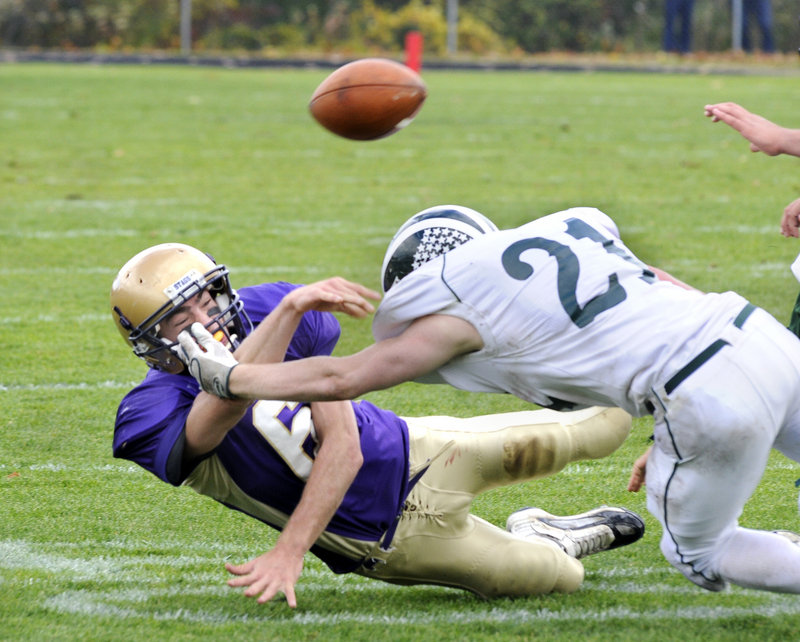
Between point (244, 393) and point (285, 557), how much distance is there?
0.43 meters

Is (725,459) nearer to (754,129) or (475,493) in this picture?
(475,493)

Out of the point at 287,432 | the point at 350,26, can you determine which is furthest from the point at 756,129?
the point at 350,26

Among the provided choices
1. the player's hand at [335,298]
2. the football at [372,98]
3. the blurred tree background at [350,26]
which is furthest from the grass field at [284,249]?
the blurred tree background at [350,26]

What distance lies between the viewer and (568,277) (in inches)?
107

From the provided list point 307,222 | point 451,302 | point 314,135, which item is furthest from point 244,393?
point 314,135

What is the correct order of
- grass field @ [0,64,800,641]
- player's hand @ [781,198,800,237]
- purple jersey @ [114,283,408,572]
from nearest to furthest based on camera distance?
purple jersey @ [114,283,408,572], grass field @ [0,64,800,641], player's hand @ [781,198,800,237]

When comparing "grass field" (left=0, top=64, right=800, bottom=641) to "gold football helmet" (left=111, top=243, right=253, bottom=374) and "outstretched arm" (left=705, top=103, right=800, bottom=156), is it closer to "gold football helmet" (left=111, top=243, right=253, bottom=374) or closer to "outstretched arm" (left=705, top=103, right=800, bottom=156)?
"gold football helmet" (left=111, top=243, right=253, bottom=374)

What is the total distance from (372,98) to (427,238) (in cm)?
88

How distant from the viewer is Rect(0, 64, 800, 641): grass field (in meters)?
3.14

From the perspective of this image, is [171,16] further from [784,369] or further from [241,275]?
[784,369]

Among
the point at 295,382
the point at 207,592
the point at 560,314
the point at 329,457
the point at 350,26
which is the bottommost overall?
the point at 350,26

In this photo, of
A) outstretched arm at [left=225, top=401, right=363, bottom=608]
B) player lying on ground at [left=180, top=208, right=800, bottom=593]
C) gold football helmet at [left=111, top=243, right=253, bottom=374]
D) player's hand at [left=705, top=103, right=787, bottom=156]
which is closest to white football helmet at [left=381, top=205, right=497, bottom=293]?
player lying on ground at [left=180, top=208, right=800, bottom=593]

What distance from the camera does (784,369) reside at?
2693 mm

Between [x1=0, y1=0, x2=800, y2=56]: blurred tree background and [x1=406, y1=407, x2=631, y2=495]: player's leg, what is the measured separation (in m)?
18.5
